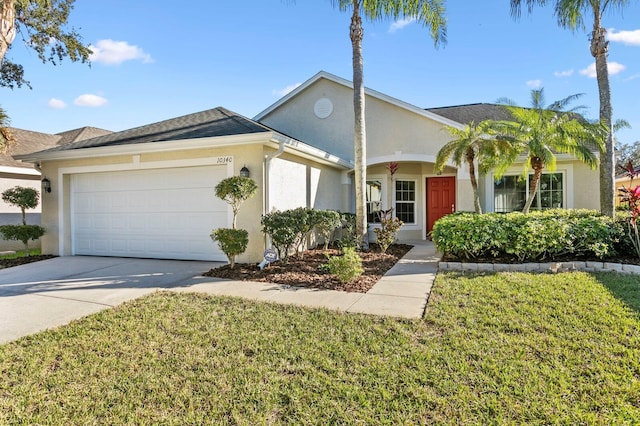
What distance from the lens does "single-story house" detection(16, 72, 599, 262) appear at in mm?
8609

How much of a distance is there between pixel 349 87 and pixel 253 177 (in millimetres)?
6610

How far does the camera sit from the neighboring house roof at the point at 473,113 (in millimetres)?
14414

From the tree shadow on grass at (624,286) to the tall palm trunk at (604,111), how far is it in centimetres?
358

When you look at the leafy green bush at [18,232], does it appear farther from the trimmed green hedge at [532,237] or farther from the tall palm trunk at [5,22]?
A: the trimmed green hedge at [532,237]

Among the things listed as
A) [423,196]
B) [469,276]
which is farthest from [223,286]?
[423,196]

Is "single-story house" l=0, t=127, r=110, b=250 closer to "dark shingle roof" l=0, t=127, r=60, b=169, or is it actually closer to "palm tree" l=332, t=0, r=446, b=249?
"dark shingle roof" l=0, t=127, r=60, b=169

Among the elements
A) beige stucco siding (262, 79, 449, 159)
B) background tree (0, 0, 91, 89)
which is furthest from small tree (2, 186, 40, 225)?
beige stucco siding (262, 79, 449, 159)

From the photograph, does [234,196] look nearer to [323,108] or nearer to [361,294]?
[361,294]

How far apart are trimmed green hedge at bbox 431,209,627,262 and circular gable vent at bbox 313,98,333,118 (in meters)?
7.23

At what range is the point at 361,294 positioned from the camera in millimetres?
5793

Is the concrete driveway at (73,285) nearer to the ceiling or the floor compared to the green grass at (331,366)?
nearer to the ceiling

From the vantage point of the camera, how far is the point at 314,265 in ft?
26.5

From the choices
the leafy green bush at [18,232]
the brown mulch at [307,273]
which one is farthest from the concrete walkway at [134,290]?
the leafy green bush at [18,232]

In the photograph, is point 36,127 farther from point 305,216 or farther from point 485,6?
point 485,6
